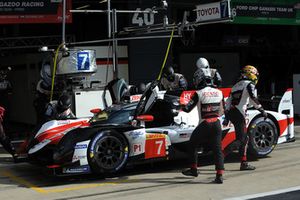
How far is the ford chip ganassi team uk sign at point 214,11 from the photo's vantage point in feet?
31.6

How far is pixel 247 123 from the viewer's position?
884 centimetres

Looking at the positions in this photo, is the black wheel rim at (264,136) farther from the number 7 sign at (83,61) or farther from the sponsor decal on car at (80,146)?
the number 7 sign at (83,61)

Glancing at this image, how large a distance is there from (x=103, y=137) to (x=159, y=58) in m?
7.65

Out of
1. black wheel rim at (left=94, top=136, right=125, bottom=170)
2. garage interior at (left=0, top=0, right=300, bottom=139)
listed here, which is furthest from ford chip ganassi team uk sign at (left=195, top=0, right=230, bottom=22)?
black wheel rim at (left=94, top=136, right=125, bottom=170)

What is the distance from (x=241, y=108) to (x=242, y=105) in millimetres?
54

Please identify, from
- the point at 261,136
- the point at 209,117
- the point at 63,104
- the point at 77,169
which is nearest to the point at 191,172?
the point at 209,117

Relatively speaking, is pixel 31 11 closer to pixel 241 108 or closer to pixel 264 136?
pixel 241 108

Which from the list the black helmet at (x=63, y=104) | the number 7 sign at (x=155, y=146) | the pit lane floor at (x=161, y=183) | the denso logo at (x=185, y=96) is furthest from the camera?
the black helmet at (x=63, y=104)

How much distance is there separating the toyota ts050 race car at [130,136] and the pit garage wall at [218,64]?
9766 mm

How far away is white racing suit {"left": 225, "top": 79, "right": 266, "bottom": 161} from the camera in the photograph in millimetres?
8211

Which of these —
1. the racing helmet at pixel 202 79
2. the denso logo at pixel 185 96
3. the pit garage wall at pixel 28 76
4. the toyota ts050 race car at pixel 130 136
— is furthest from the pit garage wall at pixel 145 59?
the racing helmet at pixel 202 79

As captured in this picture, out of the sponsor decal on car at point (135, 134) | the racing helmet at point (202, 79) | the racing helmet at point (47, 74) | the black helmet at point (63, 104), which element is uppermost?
the racing helmet at point (47, 74)

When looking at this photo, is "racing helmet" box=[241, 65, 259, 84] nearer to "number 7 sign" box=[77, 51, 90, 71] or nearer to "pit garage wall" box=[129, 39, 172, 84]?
"number 7 sign" box=[77, 51, 90, 71]

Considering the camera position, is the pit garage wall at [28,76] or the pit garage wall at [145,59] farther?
the pit garage wall at [145,59]
